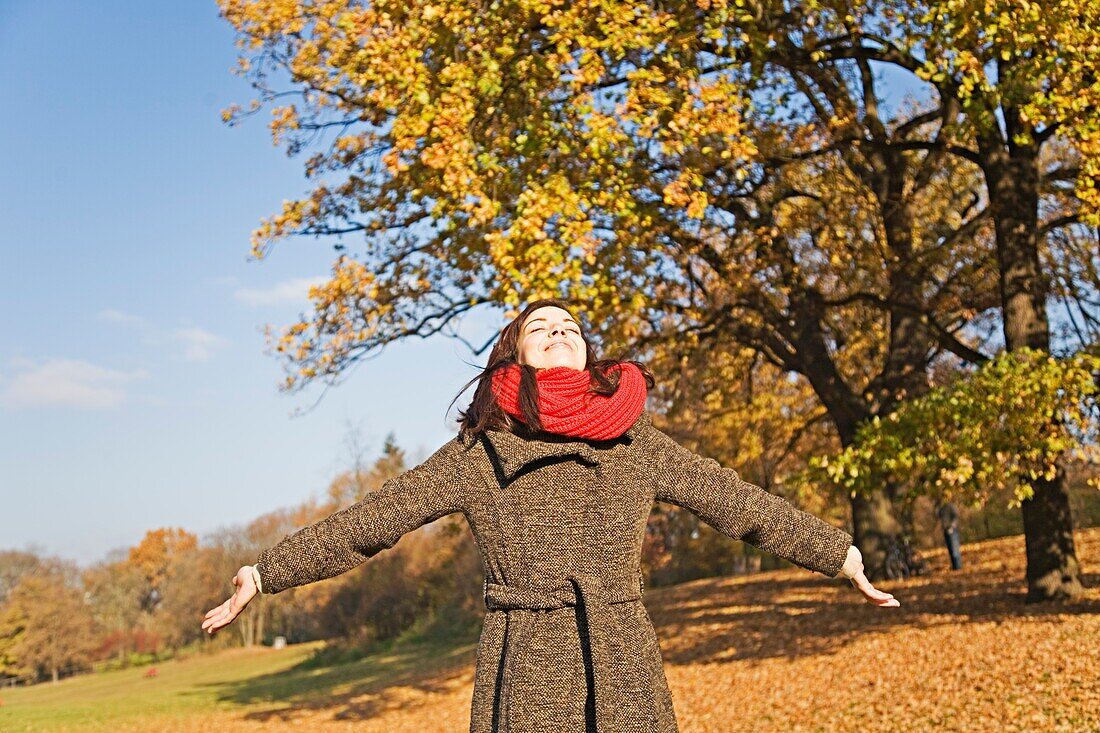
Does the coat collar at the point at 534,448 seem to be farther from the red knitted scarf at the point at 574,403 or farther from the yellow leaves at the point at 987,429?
the yellow leaves at the point at 987,429

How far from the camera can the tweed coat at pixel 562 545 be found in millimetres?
3271

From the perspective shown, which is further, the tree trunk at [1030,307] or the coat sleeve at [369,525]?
the tree trunk at [1030,307]

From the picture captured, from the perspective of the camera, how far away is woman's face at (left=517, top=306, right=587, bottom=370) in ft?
12.1

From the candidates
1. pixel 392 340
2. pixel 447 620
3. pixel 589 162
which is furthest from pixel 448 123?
pixel 447 620

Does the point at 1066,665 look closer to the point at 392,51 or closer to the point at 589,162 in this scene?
the point at 589,162

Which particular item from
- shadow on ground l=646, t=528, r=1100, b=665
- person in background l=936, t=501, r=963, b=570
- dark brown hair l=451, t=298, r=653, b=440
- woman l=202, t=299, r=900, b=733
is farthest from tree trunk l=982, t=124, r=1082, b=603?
dark brown hair l=451, t=298, r=653, b=440

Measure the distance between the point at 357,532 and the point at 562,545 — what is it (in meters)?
0.72

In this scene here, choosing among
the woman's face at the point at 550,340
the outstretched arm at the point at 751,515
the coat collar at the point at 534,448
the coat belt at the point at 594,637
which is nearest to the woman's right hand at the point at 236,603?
the coat belt at the point at 594,637

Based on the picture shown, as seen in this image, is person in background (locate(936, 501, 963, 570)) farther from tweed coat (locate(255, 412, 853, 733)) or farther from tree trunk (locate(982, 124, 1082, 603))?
tweed coat (locate(255, 412, 853, 733))

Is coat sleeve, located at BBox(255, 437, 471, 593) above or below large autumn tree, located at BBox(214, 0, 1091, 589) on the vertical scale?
below

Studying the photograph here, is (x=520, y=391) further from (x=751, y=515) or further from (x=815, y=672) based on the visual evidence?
(x=815, y=672)

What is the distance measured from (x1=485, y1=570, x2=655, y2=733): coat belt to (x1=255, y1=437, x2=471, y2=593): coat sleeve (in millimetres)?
397

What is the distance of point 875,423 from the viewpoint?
33.9 ft

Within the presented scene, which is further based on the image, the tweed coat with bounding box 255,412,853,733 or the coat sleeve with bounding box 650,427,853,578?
the coat sleeve with bounding box 650,427,853,578
